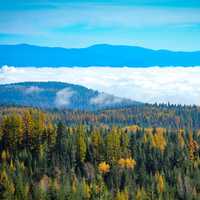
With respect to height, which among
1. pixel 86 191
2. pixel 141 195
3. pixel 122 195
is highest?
pixel 86 191

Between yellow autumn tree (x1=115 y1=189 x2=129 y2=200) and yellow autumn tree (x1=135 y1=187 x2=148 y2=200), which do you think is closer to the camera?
yellow autumn tree (x1=115 y1=189 x2=129 y2=200)

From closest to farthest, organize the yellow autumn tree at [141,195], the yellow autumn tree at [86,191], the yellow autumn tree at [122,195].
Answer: the yellow autumn tree at [122,195] → the yellow autumn tree at [86,191] → the yellow autumn tree at [141,195]

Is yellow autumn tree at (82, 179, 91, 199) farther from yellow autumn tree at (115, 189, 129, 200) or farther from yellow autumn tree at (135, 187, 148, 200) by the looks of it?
yellow autumn tree at (135, 187, 148, 200)

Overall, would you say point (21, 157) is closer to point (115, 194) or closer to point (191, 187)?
point (115, 194)

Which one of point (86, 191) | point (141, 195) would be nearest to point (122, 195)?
point (141, 195)

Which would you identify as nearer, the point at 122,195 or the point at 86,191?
the point at 122,195

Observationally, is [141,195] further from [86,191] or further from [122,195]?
[86,191]

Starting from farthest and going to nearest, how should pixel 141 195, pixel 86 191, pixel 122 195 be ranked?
1. pixel 141 195
2. pixel 86 191
3. pixel 122 195

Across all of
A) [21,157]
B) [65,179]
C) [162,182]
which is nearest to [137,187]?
[162,182]

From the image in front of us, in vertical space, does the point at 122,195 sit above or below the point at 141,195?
above

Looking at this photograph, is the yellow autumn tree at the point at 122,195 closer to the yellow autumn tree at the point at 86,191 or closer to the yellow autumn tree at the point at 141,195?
the yellow autumn tree at the point at 141,195

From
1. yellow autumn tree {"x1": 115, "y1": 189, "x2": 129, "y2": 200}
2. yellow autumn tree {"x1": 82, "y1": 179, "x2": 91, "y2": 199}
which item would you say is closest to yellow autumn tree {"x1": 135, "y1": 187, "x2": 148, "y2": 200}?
yellow autumn tree {"x1": 115, "y1": 189, "x2": 129, "y2": 200}

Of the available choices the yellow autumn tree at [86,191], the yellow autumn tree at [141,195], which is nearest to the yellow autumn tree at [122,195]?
the yellow autumn tree at [141,195]

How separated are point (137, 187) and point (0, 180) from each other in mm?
45901
